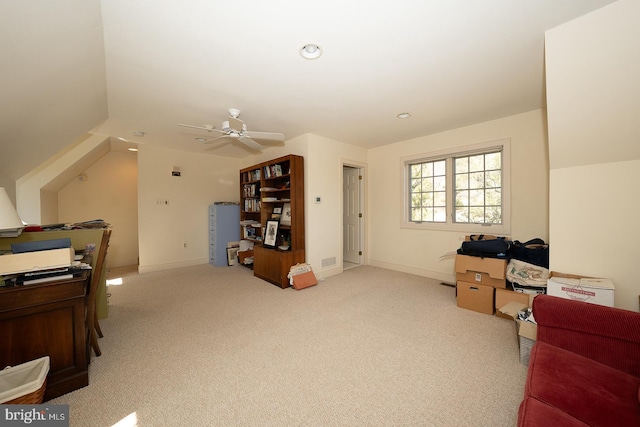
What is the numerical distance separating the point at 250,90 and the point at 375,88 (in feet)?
4.29

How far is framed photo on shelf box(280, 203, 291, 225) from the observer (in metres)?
4.21

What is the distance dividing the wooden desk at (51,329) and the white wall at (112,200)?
4.30 metres

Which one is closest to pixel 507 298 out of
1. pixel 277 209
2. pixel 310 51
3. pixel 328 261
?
pixel 328 261

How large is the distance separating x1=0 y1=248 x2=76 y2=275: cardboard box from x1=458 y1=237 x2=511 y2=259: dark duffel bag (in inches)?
147

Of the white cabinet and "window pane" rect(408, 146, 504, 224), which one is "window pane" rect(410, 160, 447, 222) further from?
the white cabinet

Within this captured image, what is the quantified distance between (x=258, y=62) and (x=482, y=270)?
3179 mm

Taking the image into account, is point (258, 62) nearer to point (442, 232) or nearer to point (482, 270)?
point (482, 270)

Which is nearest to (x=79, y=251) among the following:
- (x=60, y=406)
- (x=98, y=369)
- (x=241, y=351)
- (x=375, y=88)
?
(x=98, y=369)

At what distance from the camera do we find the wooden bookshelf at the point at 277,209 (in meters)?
3.86

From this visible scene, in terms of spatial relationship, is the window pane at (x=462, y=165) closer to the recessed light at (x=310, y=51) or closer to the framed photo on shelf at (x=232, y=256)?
the recessed light at (x=310, y=51)

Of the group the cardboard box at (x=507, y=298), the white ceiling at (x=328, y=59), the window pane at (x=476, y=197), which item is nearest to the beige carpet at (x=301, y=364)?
the cardboard box at (x=507, y=298)

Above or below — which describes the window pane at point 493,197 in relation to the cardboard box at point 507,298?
above

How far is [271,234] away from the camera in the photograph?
426 centimetres

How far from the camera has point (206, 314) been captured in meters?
2.74
